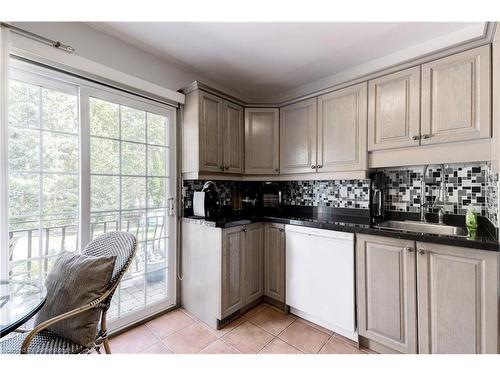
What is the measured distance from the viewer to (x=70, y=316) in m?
1.04

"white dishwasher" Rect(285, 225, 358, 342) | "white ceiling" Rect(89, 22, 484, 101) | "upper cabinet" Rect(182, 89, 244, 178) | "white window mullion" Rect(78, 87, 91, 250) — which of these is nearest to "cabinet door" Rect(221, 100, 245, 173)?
"upper cabinet" Rect(182, 89, 244, 178)

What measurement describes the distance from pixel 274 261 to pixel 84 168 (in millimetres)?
1806

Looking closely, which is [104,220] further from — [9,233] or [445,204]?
[445,204]

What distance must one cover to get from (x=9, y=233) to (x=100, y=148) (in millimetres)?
769

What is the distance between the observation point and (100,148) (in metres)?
1.74

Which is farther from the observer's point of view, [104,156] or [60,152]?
[104,156]

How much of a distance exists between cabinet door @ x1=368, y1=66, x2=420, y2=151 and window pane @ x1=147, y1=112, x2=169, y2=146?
1.88 m

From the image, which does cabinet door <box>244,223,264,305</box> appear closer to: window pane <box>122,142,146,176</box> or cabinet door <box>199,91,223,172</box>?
cabinet door <box>199,91,223,172</box>

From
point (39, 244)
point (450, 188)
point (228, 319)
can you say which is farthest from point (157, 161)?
→ point (450, 188)

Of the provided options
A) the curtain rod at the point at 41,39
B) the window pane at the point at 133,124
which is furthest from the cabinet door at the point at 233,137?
the curtain rod at the point at 41,39

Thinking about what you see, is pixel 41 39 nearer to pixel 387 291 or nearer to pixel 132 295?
pixel 132 295

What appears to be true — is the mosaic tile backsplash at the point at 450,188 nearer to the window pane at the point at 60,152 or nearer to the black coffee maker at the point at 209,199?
the black coffee maker at the point at 209,199
